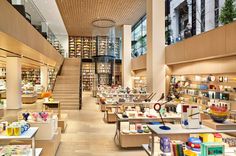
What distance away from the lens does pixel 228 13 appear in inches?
280

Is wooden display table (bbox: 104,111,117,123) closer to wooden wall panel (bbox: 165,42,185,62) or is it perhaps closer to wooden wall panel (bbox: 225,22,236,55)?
wooden wall panel (bbox: 165,42,185,62)

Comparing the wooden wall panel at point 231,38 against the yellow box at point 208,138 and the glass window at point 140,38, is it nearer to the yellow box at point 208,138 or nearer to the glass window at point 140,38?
the yellow box at point 208,138

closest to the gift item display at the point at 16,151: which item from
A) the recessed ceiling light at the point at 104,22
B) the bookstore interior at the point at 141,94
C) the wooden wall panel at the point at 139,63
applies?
the bookstore interior at the point at 141,94

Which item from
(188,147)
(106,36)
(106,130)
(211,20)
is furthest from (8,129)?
(106,36)

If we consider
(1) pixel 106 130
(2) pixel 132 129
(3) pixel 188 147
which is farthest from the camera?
(1) pixel 106 130

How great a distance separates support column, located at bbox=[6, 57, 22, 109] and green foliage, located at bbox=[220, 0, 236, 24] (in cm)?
968

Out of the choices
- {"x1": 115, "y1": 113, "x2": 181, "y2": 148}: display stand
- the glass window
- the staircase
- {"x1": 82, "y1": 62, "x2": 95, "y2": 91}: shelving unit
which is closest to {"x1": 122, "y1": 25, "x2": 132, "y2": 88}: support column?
the glass window

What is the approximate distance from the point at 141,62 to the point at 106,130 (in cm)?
895

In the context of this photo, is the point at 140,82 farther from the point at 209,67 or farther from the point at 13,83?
the point at 209,67

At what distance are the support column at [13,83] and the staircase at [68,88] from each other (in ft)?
6.88

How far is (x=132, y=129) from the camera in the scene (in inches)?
240

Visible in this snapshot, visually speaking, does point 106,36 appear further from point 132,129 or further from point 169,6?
point 132,129

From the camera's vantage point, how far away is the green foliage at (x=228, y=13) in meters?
7.09

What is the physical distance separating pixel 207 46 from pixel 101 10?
357 inches
